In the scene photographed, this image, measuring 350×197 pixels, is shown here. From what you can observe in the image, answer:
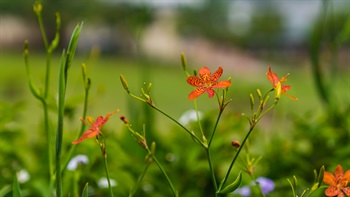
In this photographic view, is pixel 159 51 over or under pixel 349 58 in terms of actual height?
under

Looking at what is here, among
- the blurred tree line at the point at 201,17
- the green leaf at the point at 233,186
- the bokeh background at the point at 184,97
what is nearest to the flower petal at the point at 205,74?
the green leaf at the point at 233,186

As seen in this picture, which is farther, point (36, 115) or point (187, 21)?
point (187, 21)

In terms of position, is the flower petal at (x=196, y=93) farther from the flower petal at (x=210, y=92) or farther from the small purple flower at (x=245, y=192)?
the small purple flower at (x=245, y=192)

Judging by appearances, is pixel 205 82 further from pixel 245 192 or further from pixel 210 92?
pixel 245 192

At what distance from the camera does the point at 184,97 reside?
449 inches

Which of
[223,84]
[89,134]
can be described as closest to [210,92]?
[223,84]

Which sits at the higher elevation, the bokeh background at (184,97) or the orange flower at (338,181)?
the orange flower at (338,181)

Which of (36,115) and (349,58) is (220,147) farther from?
(349,58)

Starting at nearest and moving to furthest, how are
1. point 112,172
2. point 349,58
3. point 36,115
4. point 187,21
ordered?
point 112,172
point 36,115
point 349,58
point 187,21

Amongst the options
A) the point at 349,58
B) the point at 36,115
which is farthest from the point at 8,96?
the point at 349,58

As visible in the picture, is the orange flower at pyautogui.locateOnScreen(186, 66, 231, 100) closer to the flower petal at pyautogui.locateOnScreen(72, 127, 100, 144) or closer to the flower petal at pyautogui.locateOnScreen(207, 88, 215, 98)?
A: the flower petal at pyautogui.locateOnScreen(207, 88, 215, 98)

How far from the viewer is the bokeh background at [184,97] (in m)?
1.28

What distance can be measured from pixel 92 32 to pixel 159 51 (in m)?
5.44

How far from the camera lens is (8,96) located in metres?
8.29
